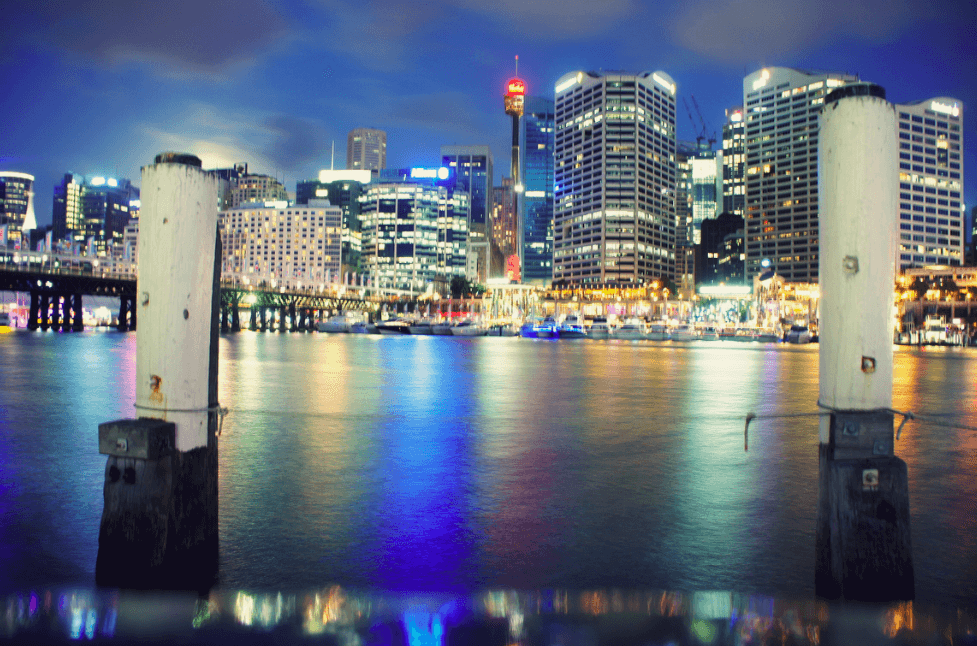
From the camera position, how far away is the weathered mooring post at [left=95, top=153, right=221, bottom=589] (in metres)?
5.59

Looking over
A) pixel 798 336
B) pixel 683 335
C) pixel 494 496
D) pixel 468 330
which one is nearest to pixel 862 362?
pixel 494 496

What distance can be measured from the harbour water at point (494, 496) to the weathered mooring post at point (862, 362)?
3.03ft

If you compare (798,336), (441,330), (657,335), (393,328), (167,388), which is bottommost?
(167,388)

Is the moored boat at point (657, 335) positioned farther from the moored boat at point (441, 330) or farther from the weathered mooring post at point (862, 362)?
the weathered mooring post at point (862, 362)

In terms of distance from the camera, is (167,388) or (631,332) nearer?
(167,388)

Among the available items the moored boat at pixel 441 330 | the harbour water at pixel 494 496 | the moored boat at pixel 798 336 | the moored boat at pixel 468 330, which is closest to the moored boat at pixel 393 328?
the moored boat at pixel 441 330

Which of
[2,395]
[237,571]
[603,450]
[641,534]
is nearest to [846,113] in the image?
[641,534]

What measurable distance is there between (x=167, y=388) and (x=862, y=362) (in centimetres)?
561

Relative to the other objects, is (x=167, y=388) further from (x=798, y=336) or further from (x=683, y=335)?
(x=683, y=335)

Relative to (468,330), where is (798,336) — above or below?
below

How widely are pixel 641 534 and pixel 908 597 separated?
9.52 ft

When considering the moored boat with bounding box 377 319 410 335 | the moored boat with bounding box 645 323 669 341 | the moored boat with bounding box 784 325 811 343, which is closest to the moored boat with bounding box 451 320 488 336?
the moored boat with bounding box 377 319 410 335

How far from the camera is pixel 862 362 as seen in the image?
531 centimetres

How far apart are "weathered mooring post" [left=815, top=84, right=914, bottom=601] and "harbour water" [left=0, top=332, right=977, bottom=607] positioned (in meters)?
0.92
